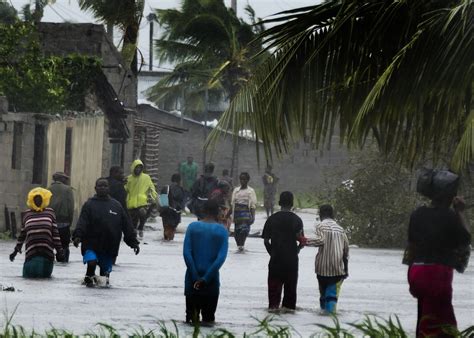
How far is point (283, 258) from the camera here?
697 inches

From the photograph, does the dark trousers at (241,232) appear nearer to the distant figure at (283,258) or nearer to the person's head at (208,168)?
the person's head at (208,168)

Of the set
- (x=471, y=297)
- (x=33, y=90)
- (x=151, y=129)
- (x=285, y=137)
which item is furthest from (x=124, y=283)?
(x=151, y=129)

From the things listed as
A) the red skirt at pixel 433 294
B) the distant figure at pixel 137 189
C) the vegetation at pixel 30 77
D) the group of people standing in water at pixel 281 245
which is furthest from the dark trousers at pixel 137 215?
the red skirt at pixel 433 294

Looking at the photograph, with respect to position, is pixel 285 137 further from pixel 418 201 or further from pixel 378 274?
pixel 418 201

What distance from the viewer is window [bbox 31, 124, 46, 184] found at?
31.0m

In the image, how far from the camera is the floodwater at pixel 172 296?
16.0 metres

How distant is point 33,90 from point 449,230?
21310 mm

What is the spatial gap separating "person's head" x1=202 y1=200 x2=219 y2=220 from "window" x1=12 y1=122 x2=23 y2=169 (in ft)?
49.4

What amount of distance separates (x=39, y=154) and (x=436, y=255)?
1964cm

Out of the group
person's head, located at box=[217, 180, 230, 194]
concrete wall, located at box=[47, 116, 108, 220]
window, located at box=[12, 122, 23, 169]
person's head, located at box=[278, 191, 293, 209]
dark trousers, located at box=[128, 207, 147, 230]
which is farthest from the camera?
concrete wall, located at box=[47, 116, 108, 220]

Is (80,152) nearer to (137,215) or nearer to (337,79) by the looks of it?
(137,215)

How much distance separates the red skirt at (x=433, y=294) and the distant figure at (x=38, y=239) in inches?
376

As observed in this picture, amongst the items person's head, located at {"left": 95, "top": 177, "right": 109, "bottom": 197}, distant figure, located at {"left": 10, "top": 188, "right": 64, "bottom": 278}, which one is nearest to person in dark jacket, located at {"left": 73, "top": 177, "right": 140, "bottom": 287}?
person's head, located at {"left": 95, "top": 177, "right": 109, "bottom": 197}

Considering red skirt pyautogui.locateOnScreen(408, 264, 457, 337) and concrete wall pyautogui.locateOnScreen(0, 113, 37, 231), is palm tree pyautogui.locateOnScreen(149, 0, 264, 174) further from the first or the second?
red skirt pyautogui.locateOnScreen(408, 264, 457, 337)
